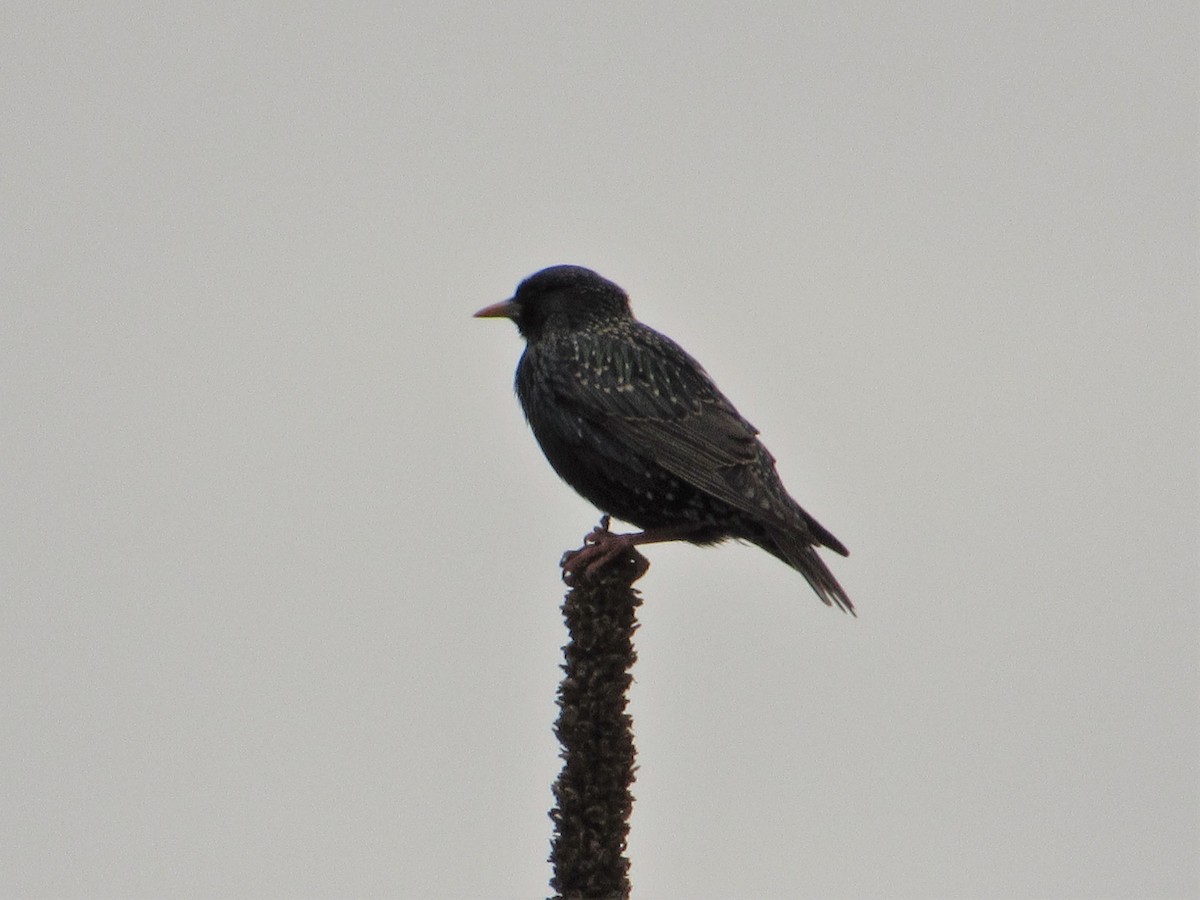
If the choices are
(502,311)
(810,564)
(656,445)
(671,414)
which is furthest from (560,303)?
(810,564)

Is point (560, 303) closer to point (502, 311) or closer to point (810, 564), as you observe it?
point (502, 311)

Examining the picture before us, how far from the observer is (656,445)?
353 inches

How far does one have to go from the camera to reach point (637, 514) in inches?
354

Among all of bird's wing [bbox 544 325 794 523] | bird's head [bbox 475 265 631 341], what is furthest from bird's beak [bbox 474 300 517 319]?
bird's wing [bbox 544 325 794 523]

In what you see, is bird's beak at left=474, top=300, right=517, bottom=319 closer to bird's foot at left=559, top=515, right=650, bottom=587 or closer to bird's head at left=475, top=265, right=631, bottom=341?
bird's head at left=475, top=265, right=631, bottom=341

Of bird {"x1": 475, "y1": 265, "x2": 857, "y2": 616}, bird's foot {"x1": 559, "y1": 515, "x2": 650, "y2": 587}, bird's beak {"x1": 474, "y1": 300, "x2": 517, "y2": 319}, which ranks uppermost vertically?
bird's beak {"x1": 474, "y1": 300, "x2": 517, "y2": 319}

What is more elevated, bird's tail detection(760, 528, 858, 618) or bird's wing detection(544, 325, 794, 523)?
bird's wing detection(544, 325, 794, 523)

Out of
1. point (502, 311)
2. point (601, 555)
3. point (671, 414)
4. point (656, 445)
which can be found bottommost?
point (601, 555)

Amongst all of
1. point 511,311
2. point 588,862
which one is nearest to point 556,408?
point 511,311

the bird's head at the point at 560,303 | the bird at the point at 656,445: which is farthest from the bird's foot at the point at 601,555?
the bird's head at the point at 560,303

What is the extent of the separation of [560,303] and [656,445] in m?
1.61

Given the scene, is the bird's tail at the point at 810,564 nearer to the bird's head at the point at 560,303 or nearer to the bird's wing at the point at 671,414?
the bird's wing at the point at 671,414

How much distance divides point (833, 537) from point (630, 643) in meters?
3.60

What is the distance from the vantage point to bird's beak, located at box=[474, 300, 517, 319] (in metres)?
10.4
